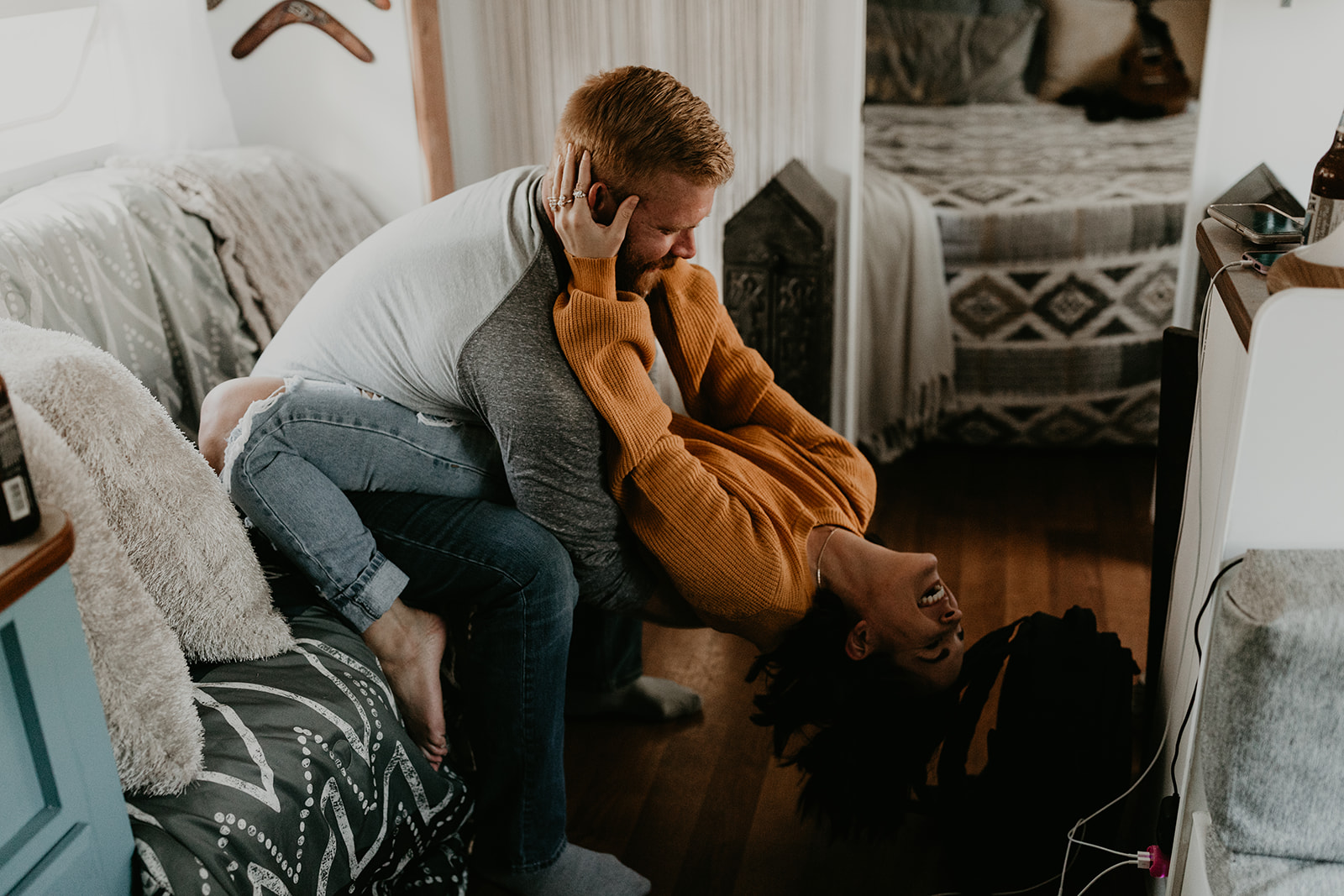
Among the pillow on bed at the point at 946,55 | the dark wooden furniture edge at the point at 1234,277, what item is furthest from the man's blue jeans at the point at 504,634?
the pillow on bed at the point at 946,55

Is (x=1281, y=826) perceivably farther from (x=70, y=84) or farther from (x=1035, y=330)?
(x=70, y=84)

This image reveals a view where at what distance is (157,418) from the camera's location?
132 centimetres

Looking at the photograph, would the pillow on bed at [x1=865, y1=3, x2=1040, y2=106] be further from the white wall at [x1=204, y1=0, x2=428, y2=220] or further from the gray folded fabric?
the gray folded fabric

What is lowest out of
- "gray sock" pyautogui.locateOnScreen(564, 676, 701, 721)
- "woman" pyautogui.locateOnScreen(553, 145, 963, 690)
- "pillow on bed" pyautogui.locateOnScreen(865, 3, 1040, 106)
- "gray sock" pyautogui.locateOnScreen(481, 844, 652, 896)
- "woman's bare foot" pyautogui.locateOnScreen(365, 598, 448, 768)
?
"gray sock" pyautogui.locateOnScreen(564, 676, 701, 721)

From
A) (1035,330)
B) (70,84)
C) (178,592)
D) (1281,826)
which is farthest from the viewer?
(1035,330)

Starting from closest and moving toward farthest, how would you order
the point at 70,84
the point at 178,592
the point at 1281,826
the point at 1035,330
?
1. the point at 1281,826
2. the point at 178,592
3. the point at 70,84
4. the point at 1035,330

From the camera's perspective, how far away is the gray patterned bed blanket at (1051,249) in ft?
8.97

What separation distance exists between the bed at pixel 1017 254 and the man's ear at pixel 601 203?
1476mm

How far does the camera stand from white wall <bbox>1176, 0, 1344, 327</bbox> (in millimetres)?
2529

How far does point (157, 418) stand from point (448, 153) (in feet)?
5.16

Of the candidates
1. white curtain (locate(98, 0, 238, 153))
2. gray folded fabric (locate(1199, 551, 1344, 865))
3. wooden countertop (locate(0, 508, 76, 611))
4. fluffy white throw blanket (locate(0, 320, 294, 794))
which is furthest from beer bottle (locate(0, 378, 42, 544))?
white curtain (locate(98, 0, 238, 153))

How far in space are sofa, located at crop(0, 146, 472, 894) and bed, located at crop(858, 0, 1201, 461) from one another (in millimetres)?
1804

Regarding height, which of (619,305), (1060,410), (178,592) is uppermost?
(619,305)

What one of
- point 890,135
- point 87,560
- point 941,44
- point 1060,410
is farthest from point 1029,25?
point 87,560
